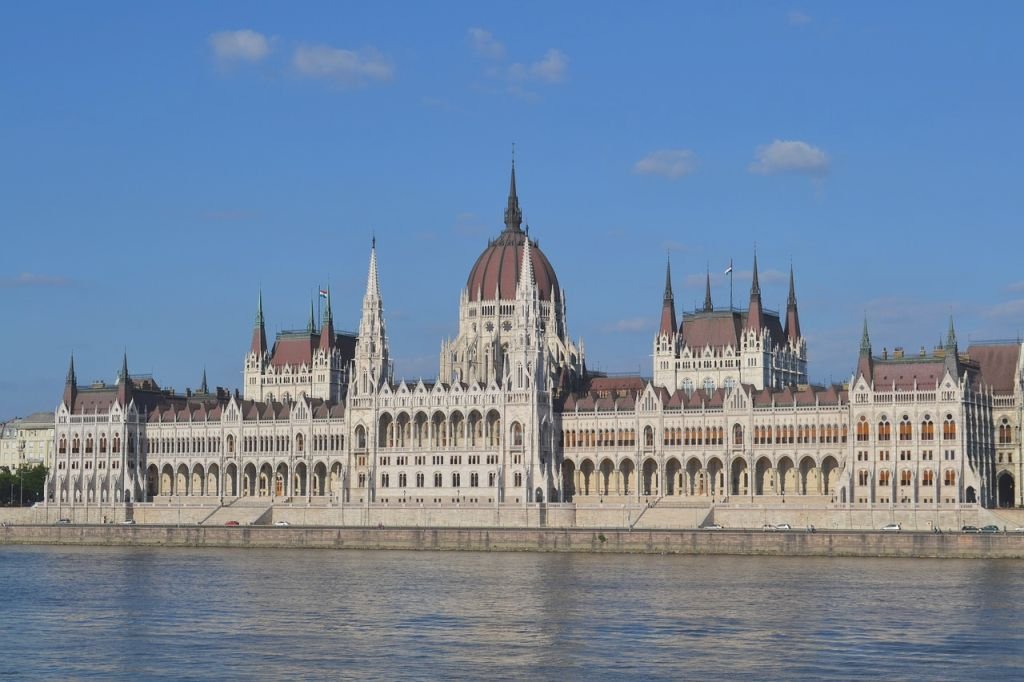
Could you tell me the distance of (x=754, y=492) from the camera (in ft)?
499

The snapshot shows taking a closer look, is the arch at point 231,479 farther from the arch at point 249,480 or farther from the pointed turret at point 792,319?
the pointed turret at point 792,319

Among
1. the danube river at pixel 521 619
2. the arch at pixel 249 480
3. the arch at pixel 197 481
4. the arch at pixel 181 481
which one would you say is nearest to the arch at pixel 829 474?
the danube river at pixel 521 619

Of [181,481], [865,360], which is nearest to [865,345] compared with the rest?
[865,360]

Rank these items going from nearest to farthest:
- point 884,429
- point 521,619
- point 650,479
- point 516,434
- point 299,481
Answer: point 521,619 < point 884,429 < point 650,479 < point 516,434 < point 299,481

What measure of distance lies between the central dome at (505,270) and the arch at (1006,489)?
2060 inches

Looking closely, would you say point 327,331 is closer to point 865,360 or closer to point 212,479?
point 212,479

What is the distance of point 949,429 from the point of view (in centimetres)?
14175

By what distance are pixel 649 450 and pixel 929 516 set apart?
99.5 ft

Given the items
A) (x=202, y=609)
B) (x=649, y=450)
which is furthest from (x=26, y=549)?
(x=202, y=609)

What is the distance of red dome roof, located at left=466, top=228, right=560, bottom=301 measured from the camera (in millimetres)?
185875

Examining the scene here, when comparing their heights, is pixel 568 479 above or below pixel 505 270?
below

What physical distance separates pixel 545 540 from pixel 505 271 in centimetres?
5877

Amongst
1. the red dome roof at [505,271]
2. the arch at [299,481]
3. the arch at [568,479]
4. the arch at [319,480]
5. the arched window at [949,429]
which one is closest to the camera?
the arched window at [949,429]

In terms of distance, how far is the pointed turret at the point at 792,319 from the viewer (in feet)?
591
